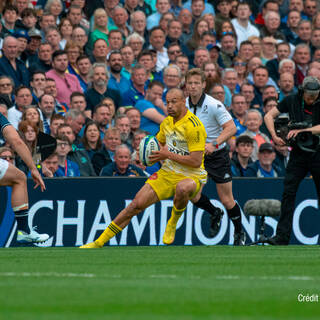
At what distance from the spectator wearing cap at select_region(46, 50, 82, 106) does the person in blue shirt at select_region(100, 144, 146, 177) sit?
2.02m

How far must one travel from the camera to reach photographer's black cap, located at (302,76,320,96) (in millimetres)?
12211

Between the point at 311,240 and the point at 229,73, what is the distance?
4512mm

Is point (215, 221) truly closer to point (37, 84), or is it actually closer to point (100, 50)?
point (37, 84)

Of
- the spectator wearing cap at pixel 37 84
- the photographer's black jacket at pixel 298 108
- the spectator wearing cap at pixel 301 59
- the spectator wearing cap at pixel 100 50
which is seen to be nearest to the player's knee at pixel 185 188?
the photographer's black jacket at pixel 298 108

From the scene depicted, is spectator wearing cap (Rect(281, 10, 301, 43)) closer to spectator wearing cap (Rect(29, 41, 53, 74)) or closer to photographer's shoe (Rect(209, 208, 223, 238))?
spectator wearing cap (Rect(29, 41, 53, 74))

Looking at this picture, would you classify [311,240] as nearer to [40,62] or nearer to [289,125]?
[289,125]

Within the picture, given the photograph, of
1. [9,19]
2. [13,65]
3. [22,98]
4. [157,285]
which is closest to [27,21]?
[9,19]

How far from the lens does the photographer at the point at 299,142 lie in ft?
40.3

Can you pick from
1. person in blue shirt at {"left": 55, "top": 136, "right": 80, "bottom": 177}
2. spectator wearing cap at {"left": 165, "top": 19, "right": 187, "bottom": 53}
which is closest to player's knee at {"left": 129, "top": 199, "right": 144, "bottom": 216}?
person in blue shirt at {"left": 55, "top": 136, "right": 80, "bottom": 177}

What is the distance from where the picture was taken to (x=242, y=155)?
15.4m

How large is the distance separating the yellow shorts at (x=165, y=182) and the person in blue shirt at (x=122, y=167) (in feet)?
8.68

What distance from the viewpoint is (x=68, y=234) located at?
1380cm

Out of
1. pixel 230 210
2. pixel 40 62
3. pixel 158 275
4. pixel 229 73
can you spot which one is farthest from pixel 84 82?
pixel 158 275

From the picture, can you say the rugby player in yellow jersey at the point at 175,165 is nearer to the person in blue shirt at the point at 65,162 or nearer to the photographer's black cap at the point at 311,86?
the photographer's black cap at the point at 311,86
